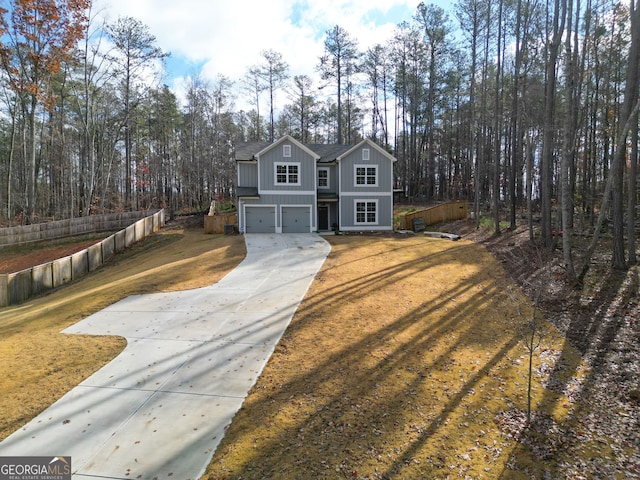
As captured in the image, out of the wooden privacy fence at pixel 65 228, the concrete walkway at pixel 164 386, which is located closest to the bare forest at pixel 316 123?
the wooden privacy fence at pixel 65 228

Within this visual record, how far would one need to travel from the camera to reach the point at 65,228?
24469 mm

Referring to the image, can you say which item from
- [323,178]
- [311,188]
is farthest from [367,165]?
[311,188]

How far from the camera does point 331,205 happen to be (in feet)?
82.6

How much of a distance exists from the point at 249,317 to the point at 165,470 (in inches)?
197

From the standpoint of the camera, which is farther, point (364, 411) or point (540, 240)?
point (540, 240)

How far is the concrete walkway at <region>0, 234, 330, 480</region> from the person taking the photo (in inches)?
173

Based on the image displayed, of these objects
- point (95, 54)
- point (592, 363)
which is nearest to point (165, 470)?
point (592, 363)

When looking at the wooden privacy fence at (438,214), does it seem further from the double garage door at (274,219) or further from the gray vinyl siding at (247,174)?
the gray vinyl siding at (247,174)

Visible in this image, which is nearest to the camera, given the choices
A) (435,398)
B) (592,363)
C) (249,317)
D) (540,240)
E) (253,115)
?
(435,398)

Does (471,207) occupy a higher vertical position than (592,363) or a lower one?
higher

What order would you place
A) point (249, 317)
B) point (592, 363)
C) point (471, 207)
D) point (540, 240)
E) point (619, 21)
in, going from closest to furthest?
1. point (592, 363)
2. point (249, 317)
3. point (540, 240)
4. point (619, 21)
5. point (471, 207)

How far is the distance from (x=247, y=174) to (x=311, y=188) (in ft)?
15.0

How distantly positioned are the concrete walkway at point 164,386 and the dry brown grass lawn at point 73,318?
423 mm

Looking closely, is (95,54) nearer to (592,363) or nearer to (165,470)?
(165,470)
